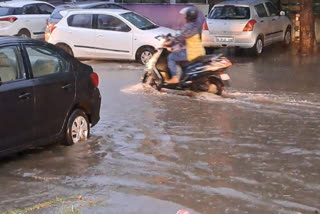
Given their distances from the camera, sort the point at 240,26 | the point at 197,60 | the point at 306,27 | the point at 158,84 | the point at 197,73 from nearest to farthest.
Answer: the point at 197,73
the point at 197,60
the point at 158,84
the point at 240,26
the point at 306,27

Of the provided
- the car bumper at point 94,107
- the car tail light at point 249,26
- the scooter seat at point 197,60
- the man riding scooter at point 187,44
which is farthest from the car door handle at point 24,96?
the car tail light at point 249,26

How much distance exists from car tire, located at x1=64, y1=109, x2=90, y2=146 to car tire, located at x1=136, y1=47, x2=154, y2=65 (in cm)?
895

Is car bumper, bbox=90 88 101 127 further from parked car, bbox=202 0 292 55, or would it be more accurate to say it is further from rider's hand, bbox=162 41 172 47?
parked car, bbox=202 0 292 55

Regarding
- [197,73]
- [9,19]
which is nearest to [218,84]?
[197,73]

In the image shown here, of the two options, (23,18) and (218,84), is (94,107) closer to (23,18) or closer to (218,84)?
(218,84)

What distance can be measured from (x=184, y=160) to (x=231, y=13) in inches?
475

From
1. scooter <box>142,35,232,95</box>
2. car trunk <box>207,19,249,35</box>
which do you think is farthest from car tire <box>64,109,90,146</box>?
car trunk <box>207,19,249,35</box>

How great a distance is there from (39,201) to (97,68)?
36.3 ft

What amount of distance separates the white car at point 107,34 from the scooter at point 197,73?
4718 mm

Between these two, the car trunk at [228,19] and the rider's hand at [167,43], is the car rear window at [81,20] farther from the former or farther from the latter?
the rider's hand at [167,43]

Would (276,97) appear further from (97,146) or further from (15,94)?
(15,94)

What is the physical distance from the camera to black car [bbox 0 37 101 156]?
704 centimetres

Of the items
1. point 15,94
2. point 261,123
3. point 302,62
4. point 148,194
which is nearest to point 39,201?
point 148,194

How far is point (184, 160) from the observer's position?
7516mm
